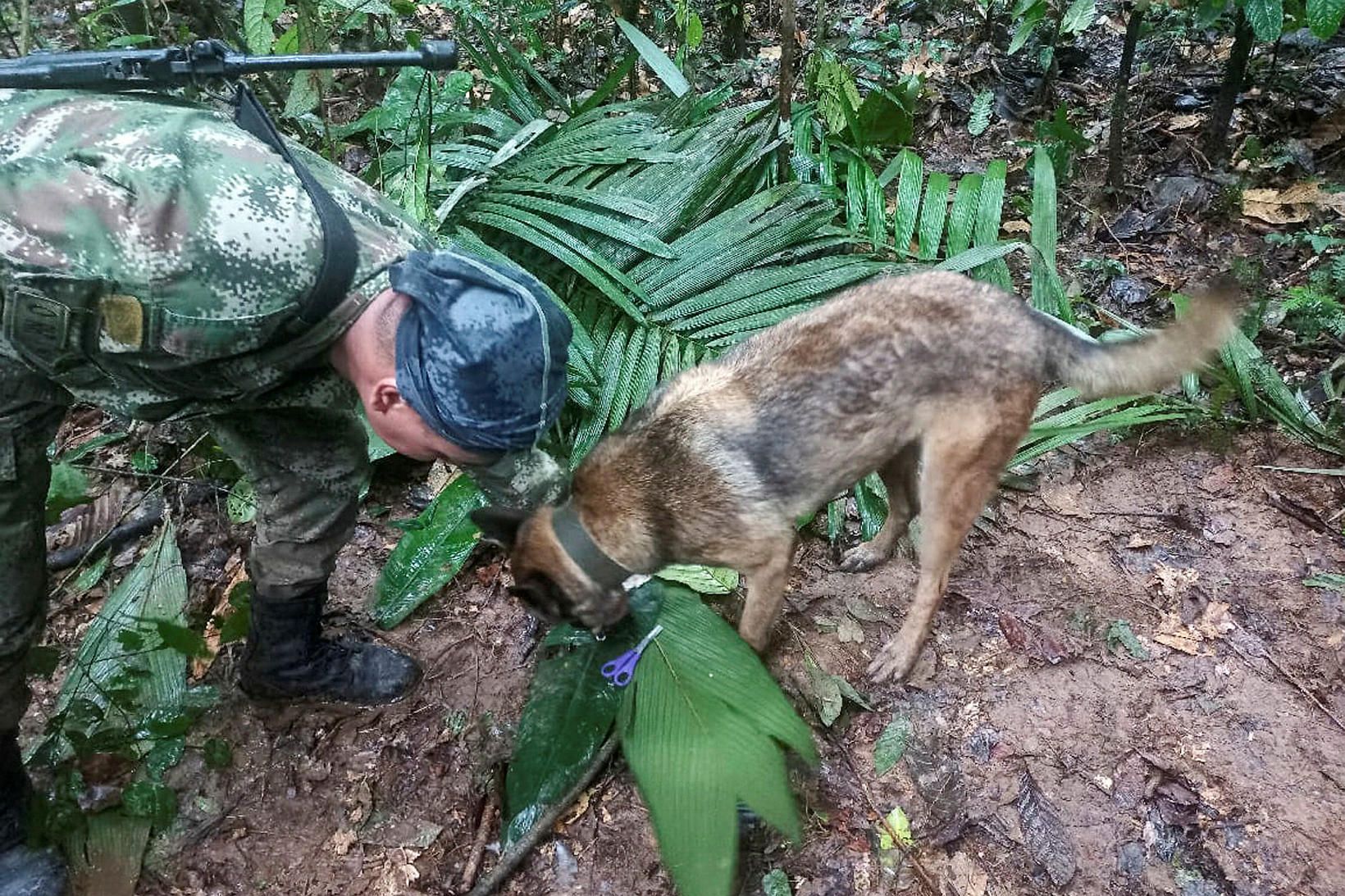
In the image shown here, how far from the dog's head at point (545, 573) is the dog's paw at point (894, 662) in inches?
43.3

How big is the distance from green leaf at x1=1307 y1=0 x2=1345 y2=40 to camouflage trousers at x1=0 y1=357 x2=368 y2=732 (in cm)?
402

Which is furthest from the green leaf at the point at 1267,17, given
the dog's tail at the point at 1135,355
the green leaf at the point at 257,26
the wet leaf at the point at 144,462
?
the wet leaf at the point at 144,462

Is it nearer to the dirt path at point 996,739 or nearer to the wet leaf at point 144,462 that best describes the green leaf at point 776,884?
the dirt path at point 996,739

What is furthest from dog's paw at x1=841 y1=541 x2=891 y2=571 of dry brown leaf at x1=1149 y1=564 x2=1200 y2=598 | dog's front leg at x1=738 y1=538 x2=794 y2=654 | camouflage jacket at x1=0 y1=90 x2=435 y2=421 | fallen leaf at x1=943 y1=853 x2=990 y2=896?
camouflage jacket at x1=0 y1=90 x2=435 y2=421

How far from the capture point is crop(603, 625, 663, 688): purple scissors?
2.90 m

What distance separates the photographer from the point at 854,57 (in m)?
6.43

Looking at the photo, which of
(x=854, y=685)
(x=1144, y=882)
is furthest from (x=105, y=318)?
(x=1144, y=882)

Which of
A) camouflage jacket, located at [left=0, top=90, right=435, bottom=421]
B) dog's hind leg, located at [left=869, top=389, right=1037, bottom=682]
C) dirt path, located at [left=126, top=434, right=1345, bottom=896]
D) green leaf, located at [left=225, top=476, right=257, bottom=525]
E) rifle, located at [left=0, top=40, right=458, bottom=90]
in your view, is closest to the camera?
camouflage jacket, located at [left=0, top=90, right=435, bottom=421]

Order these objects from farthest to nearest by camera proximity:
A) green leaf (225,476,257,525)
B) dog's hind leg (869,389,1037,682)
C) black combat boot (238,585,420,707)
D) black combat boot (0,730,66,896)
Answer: green leaf (225,476,257,525) → black combat boot (238,585,420,707) → dog's hind leg (869,389,1037,682) → black combat boot (0,730,66,896)

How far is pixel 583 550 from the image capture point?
2.73m

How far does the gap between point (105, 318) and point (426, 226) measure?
2090mm

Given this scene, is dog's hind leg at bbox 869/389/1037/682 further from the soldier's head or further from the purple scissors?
the soldier's head

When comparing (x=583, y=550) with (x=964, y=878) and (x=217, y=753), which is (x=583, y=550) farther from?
(x=964, y=878)

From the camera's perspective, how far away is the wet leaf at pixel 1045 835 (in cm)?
265
